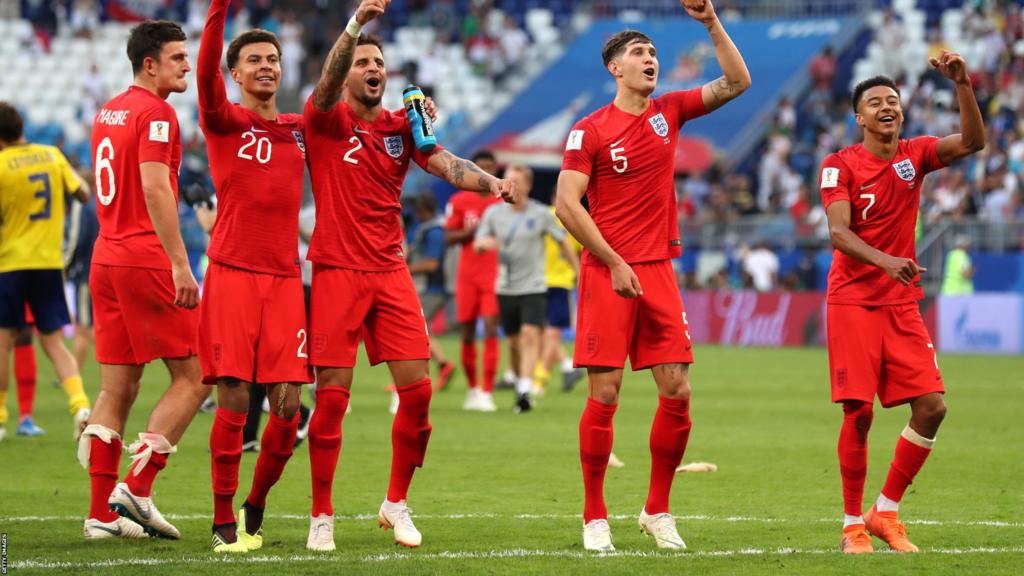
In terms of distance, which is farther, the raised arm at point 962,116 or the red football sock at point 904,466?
the red football sock at point 904,466

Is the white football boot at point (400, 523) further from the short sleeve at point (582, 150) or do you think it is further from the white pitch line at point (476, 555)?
the short sleeve at point (582, 150)

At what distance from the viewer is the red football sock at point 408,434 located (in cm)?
818

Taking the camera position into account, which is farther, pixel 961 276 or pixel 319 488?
pixel 961 276

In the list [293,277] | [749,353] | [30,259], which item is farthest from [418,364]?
[749,353]

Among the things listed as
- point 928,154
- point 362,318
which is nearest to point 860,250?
point 928,154

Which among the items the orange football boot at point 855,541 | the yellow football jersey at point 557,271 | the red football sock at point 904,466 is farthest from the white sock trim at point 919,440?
the yellow football jersey at point 557,271

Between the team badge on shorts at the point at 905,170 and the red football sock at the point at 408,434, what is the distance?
263 cm

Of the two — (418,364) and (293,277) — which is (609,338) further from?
(293,277)

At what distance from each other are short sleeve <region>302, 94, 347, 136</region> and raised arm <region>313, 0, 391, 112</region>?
44 millimetres

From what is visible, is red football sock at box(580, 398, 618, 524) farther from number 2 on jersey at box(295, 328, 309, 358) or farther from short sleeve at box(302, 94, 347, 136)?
short sleeve at box(302, 94, 347, 136)

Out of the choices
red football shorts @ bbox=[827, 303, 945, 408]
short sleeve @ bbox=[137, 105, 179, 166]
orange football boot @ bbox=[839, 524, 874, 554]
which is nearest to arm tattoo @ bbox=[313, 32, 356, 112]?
short sleeve @ bbox=[137, 105, 179, 166]

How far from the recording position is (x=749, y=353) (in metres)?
26.8

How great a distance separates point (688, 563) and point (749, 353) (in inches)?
780

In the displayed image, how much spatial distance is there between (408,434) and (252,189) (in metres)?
1.48
